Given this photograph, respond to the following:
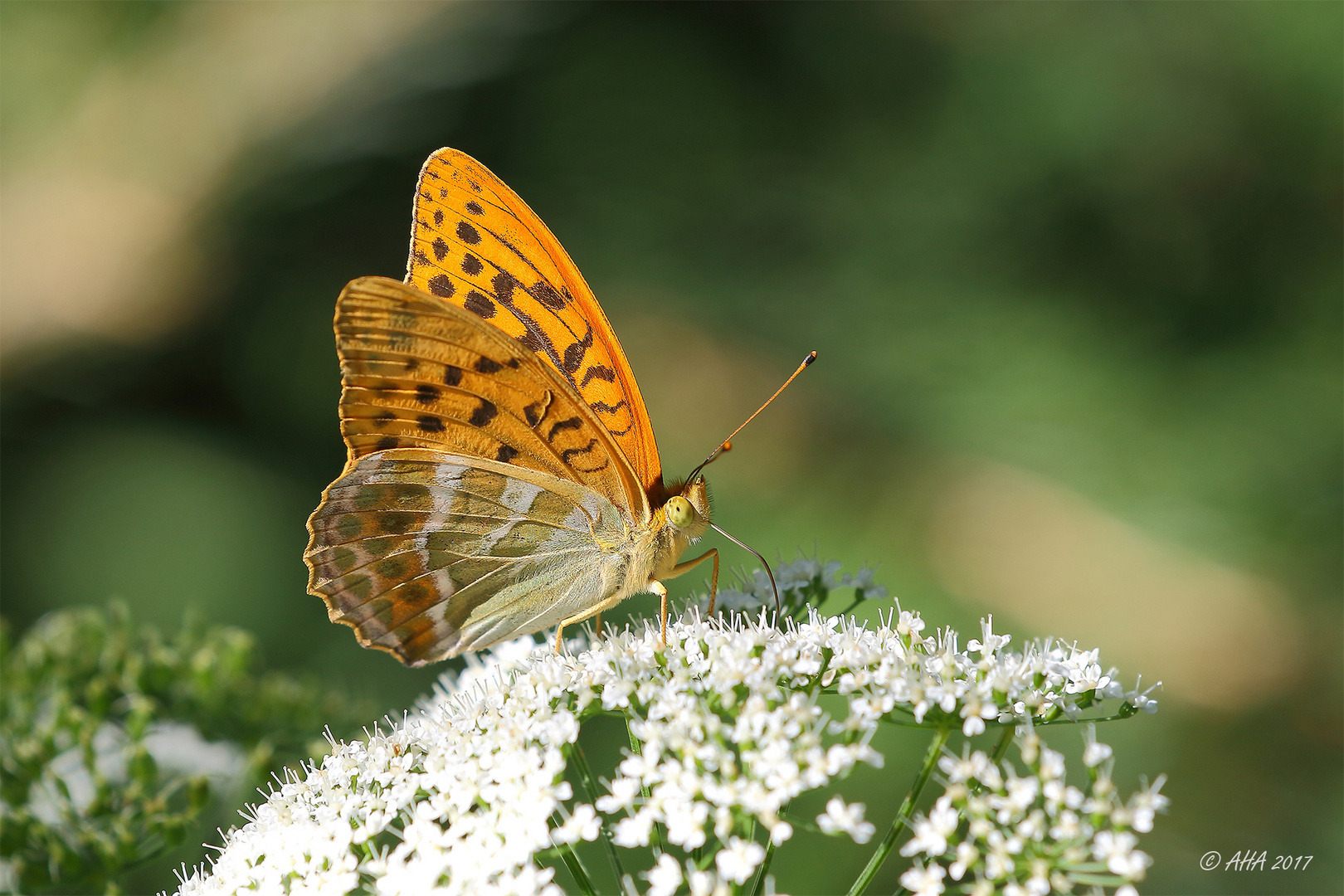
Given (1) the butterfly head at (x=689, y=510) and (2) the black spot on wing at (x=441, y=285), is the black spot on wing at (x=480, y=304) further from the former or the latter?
(1) the butterfly head at (x=689, y=510)

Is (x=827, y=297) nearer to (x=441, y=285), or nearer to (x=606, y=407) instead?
(x=606, y=407)

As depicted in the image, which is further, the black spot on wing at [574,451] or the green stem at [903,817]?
the black spot on wing at [574,451]

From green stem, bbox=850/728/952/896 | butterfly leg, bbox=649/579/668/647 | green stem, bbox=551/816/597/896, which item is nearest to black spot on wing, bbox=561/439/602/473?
butterfly leg, bbox=649/579/668/647

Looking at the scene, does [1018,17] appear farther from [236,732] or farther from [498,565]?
[236,732]

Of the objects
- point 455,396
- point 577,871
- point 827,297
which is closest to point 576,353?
point 455,396

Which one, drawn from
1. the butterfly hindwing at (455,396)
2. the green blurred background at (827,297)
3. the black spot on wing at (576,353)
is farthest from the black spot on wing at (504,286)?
the green blurred background at (827,297)

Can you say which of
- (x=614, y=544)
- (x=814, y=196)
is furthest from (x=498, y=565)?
(x=814, y=196)
